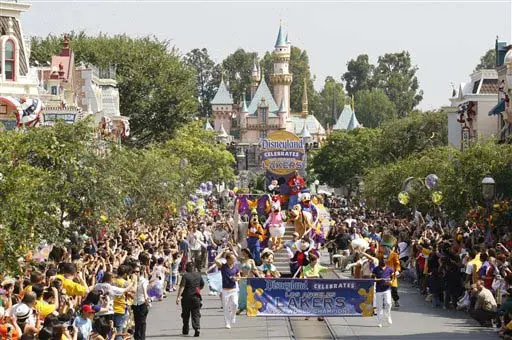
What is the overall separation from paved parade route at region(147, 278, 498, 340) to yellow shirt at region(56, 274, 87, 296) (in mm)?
3767

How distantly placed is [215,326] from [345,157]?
116298 mm

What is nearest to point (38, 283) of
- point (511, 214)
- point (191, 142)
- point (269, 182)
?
point (511, 214)

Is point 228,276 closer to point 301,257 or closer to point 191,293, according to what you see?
point 191,293

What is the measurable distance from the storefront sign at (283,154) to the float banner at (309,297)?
2229cm

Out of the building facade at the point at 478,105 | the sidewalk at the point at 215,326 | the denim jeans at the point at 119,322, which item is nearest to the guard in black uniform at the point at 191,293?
the sidewalk at the point at 215,326

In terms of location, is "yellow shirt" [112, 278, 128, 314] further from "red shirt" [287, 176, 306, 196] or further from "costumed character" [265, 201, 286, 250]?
"red shirt" [287, 176, 306, 196]

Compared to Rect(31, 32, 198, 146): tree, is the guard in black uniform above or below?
below

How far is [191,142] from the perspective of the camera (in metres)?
115

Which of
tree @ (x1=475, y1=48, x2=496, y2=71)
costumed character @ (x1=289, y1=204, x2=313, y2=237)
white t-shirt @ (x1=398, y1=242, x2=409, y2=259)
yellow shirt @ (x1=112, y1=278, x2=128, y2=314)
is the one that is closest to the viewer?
yellow shirt @ (x1=112, y1=278, x2=128, y2=314)

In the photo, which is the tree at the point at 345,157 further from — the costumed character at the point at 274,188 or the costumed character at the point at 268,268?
the costumed character at the point at 268,268

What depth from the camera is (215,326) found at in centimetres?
2822

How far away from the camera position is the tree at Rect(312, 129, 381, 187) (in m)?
142

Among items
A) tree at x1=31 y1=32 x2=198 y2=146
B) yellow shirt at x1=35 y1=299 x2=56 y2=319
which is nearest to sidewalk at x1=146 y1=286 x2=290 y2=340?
yellow shirt at x1=35 y1=299 x2=56 y2=319

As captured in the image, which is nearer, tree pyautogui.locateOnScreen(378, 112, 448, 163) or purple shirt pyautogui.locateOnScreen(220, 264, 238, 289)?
purple shirt pyautogui.locateOnScreen(220, 264, 238, 289)
